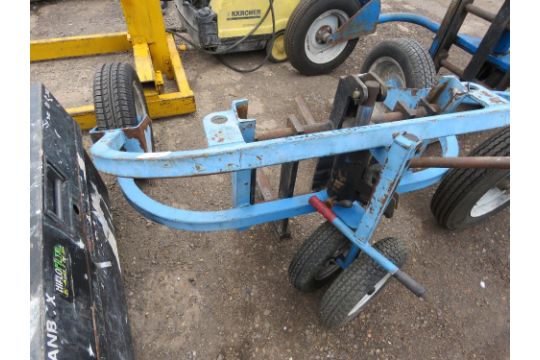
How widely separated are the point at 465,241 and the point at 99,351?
2.58 meters

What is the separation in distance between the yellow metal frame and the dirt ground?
360 millimetres

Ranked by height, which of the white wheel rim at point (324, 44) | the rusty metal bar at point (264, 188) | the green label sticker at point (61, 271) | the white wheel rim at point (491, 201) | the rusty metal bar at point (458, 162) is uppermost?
the rusty metal bar at point (458, 162)

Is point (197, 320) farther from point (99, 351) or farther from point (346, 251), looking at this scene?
point (346, 251)

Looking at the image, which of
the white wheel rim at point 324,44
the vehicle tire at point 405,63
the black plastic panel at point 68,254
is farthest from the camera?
the white wheel rim at point 324,44

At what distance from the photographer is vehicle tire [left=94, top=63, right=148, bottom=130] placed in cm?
205

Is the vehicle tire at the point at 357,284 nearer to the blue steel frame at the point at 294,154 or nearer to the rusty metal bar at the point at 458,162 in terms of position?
the blue steel frame at the point at 294,154

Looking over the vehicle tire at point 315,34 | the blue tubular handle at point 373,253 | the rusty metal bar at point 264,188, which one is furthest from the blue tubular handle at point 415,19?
the blue tubular handle at point 373,253

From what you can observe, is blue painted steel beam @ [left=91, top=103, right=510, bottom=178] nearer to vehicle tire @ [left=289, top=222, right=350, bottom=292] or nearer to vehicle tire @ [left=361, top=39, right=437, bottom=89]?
vehicle tire @ [left=289, top=222, right=350, bottom=292]

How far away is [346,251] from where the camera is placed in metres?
1.89

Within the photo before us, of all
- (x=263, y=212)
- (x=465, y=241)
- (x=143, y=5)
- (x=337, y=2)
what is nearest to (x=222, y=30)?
(x=143, y=5)

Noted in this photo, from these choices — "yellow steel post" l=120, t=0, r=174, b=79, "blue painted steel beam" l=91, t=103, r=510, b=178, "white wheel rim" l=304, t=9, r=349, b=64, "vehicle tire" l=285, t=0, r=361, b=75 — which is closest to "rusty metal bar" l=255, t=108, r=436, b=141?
"blue painted steel beam" l=91, t=103, r=510, b=178

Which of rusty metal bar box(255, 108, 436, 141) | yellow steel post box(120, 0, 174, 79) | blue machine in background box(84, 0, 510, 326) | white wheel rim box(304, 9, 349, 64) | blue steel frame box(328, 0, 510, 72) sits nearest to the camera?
blue machine in background box(84, 0, 510, 326)

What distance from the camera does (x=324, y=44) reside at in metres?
3.73

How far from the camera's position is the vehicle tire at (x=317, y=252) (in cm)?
173
